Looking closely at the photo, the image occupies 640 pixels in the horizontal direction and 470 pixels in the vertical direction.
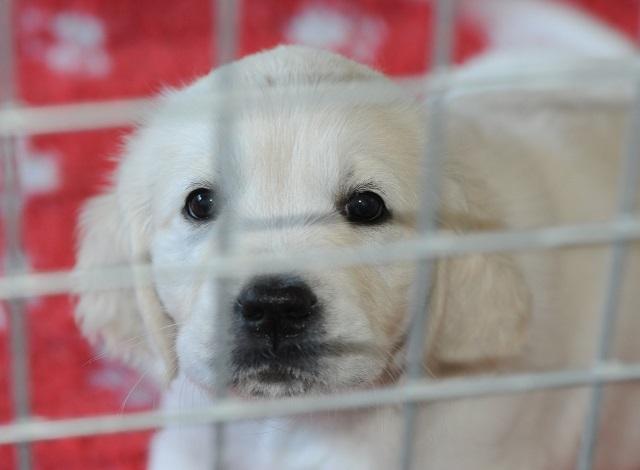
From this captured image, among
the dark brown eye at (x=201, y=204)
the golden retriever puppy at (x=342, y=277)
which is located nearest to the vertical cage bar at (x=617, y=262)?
the golden retriever puppy at (x=342, y=277)

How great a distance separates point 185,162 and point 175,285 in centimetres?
17

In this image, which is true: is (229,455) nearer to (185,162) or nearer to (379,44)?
(185,162)

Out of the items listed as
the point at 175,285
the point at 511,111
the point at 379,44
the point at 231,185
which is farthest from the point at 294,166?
the point at 379,44

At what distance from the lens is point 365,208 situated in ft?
4.73

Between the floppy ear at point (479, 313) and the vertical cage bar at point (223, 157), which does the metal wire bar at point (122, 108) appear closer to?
the vertical cage bar at point (223, 157)

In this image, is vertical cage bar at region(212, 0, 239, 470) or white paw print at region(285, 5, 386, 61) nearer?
vertical cage bar at region(212, 0, 239, 470)

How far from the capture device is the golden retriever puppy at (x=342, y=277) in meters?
1.29

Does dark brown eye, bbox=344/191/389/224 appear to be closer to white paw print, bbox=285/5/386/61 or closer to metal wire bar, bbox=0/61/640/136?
metal wire bar, bbox=0/61/640/136

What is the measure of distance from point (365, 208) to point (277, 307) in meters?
0.27

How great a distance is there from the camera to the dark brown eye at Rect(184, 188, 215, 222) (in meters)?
1.46

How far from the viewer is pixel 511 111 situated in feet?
6.52

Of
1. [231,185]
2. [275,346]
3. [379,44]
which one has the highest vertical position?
[379,44]

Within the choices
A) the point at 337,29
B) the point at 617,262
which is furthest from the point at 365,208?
the point at 337,29

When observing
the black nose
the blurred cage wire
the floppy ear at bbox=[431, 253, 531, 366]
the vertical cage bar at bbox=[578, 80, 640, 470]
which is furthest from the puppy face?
the vertical cage bar at bbox=[578, 80, 640, 470]
